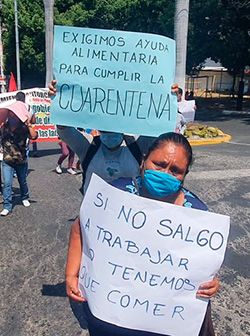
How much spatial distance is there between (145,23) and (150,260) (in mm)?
23225

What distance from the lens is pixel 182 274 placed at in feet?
6.31

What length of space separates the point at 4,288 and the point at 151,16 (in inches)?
837

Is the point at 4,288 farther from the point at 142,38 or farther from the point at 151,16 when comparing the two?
the point at 151,16

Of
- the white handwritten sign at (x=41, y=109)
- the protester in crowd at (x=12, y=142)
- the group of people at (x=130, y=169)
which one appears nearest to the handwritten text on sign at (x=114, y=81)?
the group of people at (x=130, y=169)

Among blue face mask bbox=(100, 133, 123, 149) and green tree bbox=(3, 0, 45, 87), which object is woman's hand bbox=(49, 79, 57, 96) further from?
green tree bbox=(3, 0, 45, 87)

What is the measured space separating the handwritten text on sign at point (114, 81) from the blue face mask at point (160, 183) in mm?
890

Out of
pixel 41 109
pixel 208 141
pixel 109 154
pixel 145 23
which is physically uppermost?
pixel 145 23

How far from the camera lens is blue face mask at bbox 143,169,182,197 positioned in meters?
2.03

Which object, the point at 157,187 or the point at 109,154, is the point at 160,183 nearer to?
the point at 157,187

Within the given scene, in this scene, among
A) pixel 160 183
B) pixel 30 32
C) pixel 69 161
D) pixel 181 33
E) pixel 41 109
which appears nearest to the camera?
pixel 160 183

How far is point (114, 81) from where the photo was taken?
9.65ft

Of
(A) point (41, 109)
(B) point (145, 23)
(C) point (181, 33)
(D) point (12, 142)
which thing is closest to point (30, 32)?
(B) point (145, 23)

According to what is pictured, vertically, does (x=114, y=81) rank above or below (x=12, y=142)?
above

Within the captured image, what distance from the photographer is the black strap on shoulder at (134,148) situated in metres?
3.25
